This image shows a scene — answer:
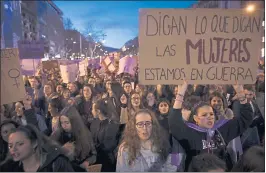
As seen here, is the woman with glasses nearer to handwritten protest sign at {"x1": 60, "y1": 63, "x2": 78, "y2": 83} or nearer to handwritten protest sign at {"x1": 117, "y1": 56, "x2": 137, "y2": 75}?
handwritten protest sign at {"x1": 117, "y1": 56, "x2": 137, "y2": 75}

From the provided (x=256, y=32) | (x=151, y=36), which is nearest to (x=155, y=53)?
(x=151, y=36)

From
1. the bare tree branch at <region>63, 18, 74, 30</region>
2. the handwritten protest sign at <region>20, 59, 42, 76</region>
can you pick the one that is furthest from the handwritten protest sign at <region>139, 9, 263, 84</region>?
the handwritten protest sign at <region>20, 59, 42, 76</region>

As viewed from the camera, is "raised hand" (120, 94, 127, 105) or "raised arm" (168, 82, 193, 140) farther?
"raised hand" (120, 94, 127, 105)

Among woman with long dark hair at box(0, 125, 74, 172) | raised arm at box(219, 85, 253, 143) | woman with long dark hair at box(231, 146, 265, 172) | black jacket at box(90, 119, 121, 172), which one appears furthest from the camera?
black jacket at box(90, 119, 121, 172)

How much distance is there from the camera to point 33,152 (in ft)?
8.71

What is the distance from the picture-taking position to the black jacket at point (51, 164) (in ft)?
8.91

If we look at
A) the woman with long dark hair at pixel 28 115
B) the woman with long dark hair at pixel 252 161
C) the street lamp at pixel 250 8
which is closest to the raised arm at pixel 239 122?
the woman with long dark hair at pixel 252 161

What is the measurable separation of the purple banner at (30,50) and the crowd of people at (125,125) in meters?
0.17

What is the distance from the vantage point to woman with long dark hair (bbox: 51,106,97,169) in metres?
2.82

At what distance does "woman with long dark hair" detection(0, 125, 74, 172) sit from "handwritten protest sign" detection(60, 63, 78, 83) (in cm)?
44

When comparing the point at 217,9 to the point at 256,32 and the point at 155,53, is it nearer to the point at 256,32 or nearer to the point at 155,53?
the point at 256,32

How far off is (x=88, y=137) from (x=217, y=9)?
134 centimetres

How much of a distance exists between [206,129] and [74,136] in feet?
3.21

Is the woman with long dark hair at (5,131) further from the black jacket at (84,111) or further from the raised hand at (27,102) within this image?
the black jacket at (84,111)
